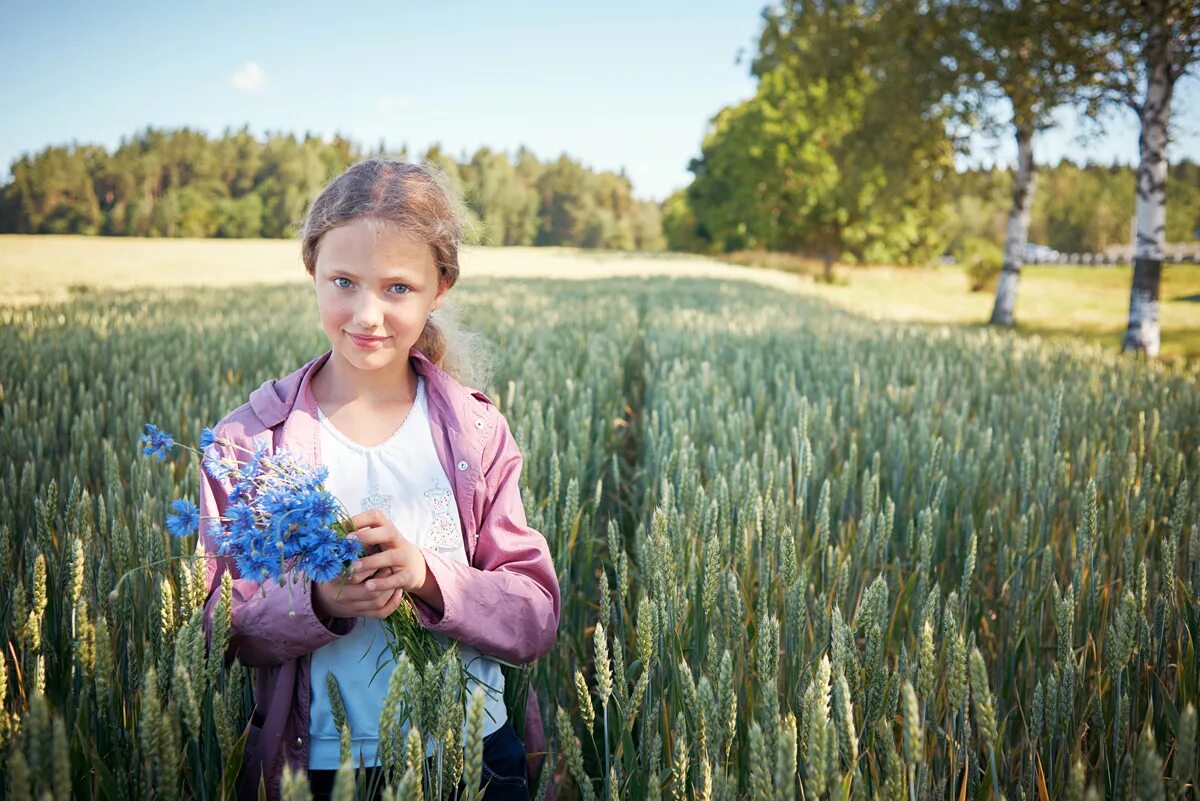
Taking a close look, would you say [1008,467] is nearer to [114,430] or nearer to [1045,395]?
[1045,395]

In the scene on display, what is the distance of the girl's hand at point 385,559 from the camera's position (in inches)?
37.7

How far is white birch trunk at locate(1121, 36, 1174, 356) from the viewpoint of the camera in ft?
29.3

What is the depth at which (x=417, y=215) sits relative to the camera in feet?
4.43

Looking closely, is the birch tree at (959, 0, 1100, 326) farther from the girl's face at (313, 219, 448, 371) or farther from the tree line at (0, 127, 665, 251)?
the girl's face at (313, 219, 448, 371)

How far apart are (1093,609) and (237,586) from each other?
1.59 meters

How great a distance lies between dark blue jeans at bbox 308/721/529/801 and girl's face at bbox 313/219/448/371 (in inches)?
27.1

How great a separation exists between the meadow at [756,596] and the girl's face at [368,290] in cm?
45

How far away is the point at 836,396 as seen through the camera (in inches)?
144

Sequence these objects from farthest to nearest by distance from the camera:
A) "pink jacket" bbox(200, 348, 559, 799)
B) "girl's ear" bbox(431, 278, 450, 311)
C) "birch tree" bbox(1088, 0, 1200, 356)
A: "birch tree" bbox(1088, 0, 1200, 356)
"girl's ear" bbox(431, 278, 450, 311)
"pink jacket" bbox(200, 348, 559, 799)

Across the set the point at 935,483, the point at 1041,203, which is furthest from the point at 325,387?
the point at 1041,203

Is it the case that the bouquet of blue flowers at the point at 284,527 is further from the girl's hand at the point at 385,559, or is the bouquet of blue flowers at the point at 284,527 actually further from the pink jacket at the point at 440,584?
the pink jacket at the point at 440,584

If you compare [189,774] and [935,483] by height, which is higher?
[935,483]

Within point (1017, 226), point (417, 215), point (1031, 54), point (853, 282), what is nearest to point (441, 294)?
point (417, 215)

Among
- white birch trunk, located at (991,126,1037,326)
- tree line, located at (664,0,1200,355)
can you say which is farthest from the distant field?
tree line, located at (664,0,1200,355)
